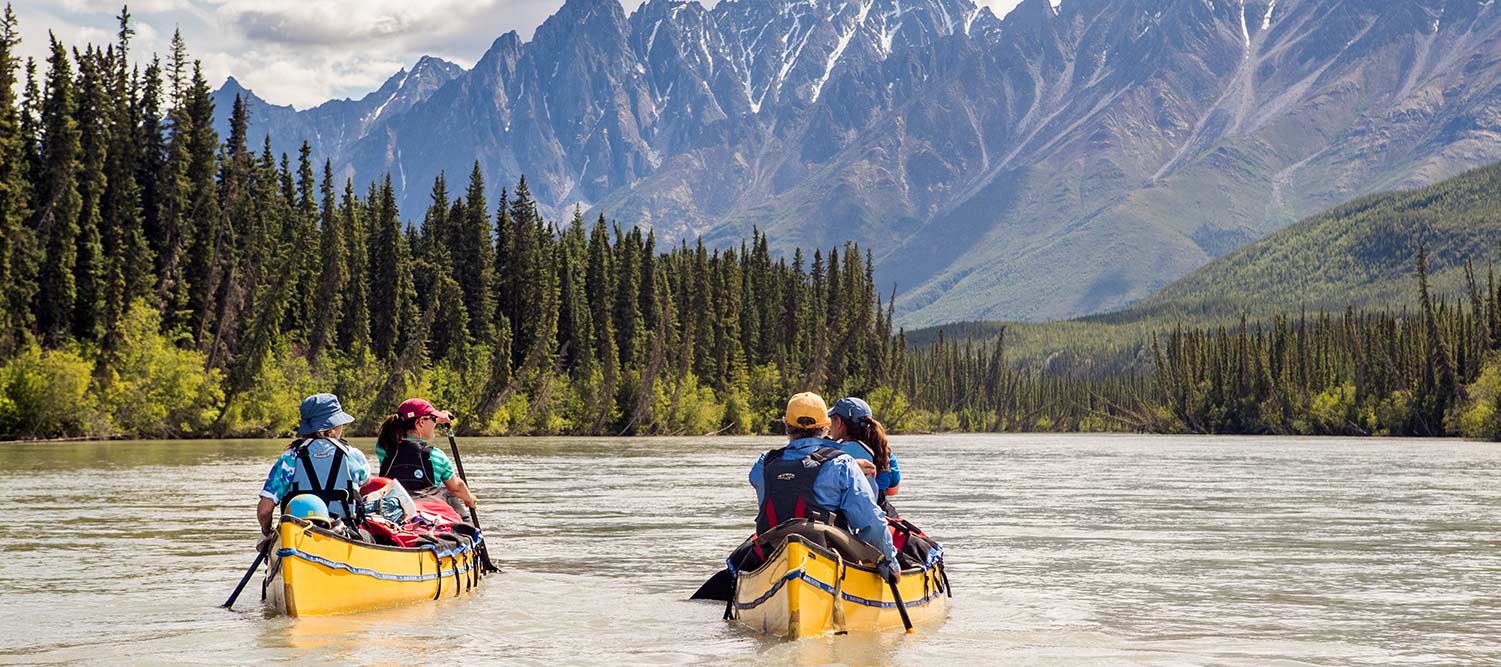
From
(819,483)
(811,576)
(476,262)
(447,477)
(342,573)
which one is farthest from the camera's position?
(476,262)

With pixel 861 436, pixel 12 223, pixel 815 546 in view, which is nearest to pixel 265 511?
pixel 815 546

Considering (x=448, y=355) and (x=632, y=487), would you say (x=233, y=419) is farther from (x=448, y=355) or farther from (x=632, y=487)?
(x=632, y=487)

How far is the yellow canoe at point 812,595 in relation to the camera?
18.8 metres

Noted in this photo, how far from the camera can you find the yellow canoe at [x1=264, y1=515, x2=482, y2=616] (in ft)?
65.5

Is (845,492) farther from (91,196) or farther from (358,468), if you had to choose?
(91,196)

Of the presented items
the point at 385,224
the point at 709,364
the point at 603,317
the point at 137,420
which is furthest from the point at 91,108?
the point at 709,364

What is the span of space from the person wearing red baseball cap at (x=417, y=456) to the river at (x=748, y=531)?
5.43ft

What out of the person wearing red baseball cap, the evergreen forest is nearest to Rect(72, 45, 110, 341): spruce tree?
the evergreen forest

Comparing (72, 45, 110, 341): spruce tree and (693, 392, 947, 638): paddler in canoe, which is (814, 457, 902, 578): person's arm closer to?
(693, 392, 947, 638): paddler in canoe

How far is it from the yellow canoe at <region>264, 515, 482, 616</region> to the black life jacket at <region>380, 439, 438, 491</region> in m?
1.20

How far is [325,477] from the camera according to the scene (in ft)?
69.3

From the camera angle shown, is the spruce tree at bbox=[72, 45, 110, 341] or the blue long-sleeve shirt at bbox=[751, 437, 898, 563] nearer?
the blue long-sleeve shirt at bbox=[751, 437, 898, 563]

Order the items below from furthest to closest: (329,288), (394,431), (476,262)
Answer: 1. (476,262)
2. (329,288)
3. (394,431)

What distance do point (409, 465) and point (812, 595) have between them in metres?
7.55
